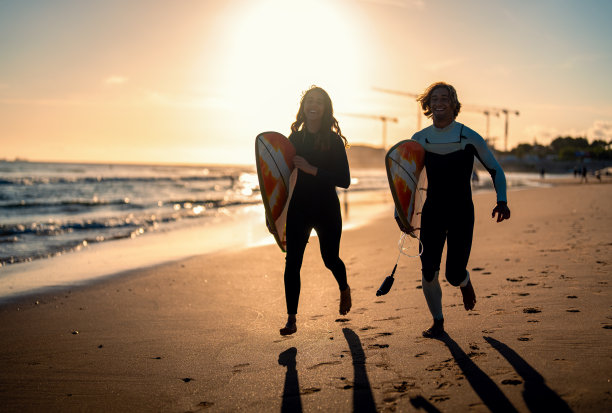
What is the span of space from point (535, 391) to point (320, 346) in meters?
1.68

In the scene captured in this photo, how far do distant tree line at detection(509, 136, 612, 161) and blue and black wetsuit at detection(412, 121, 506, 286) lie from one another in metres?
147

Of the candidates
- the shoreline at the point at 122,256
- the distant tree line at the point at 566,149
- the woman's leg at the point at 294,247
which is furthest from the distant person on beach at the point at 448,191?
the distant tree line at the point at 566,149

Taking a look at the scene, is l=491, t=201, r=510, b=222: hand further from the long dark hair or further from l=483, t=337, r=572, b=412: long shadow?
the long dark hair

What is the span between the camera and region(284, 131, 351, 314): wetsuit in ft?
13.7

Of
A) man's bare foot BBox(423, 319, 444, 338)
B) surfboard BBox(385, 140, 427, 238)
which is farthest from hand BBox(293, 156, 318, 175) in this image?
man's bare foot BBox(423, 319, 444, 338)

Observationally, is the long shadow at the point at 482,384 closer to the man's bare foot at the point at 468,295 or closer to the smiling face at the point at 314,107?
the man's bare foot at the point at 468,295

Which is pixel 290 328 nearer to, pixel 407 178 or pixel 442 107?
pixel 407 178

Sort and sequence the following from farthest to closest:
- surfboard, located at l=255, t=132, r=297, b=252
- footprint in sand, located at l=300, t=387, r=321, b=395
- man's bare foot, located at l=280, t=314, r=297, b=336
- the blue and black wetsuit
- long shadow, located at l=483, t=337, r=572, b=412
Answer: surfboard, located at l=255, t=132, r=297, b=252
man's bare foot, located at l=280, t=314, r=297, b=336
the blue and black wetsuit
footprint in sand, located at l=300, t=387, r=321, b=395
long shadow, located at l=483, t=337, r=572, b=412

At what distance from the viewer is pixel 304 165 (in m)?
4.11

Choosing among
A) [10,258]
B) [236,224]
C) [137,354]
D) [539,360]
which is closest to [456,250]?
[539,360]

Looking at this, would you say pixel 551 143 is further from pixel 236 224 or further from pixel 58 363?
pixel 58 363

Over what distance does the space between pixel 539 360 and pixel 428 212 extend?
1330 mm

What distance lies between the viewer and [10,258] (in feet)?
31.6

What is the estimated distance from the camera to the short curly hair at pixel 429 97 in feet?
13.2
